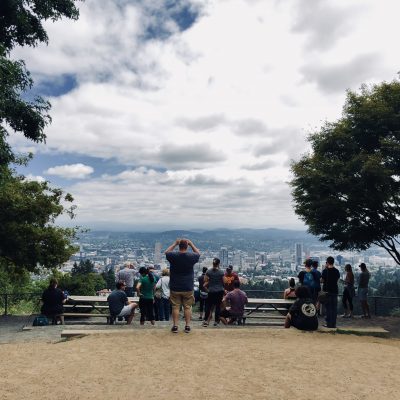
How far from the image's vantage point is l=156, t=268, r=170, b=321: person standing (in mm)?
12445

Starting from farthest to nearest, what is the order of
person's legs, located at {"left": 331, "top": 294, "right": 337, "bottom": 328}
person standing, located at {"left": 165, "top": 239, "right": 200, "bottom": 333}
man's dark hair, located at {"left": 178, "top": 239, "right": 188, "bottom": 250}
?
person's legs, located at {"left": 331, "top": 294, "right": 337, "bottom": 328} → person standing, located at {"left": 165, "top": 239, "right": 200, "bottom": 333} → man's dark hair, located at {"left": 178, "top": 239, "right": 188, "bottom": 250}

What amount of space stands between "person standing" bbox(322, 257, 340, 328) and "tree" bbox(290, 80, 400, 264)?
196 inches

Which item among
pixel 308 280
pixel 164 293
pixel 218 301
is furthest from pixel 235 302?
pixel 308 280

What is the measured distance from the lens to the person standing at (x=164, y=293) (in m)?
12.4

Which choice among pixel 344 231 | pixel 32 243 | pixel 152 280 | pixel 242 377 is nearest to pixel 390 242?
pixel 344 231

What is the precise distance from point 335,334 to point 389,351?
173 centimetres

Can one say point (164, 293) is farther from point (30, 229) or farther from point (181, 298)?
point (30, 229)

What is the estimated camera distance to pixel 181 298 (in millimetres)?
9117

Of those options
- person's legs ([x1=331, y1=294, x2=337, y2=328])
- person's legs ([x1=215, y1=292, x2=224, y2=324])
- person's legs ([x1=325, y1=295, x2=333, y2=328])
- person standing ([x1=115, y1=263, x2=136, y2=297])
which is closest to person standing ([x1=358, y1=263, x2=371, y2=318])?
person's legs ([x1=331, y1=294, x2=337, y2=328])

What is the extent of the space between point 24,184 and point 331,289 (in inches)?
489

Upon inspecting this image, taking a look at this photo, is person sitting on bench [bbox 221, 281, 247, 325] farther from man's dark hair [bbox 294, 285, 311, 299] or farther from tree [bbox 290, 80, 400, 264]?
tree [bbox 290, 80, 400, 264]

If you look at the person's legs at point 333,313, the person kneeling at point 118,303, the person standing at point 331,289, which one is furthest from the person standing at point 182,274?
the person's legs at point 333,313

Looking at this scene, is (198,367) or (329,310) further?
(329,310)

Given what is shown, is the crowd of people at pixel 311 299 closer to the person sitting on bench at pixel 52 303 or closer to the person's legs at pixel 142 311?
the person's legs at pixel 142 311
